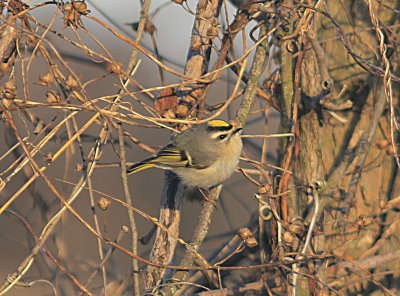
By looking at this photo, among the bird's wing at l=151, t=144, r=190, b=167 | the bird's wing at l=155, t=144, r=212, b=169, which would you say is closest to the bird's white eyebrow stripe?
the bird's wing at l=155, t=144, r=212, b=169

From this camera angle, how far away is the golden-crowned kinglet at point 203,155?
11.4ft

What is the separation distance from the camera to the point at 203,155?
3795 mm

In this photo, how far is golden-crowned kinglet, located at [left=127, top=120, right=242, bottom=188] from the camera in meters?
3.47

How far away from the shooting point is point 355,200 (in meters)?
3.02

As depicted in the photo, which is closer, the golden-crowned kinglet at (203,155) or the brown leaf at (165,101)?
the brown leaf at (165,101)

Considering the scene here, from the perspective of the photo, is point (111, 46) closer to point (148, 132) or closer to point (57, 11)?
point (148, 132)

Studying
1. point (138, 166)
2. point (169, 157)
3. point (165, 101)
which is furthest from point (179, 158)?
point (165, 101)

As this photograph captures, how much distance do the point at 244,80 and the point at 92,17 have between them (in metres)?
1.20

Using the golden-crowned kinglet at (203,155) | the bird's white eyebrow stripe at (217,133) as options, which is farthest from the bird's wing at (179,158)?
the bird's white eyebrow stripe at (217,133)

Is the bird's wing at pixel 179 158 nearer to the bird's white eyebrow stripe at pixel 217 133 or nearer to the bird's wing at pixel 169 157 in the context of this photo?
the bird's wing at pixel 169 157

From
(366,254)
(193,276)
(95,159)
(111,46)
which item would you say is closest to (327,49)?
(366,254)

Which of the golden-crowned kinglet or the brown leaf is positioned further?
the golden-crowned kinglet

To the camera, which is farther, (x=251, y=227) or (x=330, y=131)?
(x=251, y=227)

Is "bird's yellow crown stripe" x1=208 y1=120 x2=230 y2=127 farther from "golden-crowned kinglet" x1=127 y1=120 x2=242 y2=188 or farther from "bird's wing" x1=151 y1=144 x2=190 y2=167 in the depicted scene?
"bird's wing" x1=151 y1=144 x2=190 y2=167
